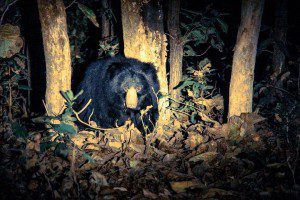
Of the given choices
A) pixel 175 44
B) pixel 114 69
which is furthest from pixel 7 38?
pixel 175 44

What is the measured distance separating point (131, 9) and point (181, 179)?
2.60 m

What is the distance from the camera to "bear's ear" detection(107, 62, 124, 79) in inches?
173

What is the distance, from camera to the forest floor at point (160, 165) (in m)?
2.52

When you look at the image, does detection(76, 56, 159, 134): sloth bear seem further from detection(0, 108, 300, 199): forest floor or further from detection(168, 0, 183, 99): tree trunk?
detection(0, 108, 300, 199): forest floor

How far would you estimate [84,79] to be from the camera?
4.96 m

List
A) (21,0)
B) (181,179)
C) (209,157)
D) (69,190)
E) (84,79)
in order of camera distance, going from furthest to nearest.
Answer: (84,79) < (21,0) < (209,157) < (181,179) < (69,190)

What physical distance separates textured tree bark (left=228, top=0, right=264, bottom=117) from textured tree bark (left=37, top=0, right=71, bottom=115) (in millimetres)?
2262

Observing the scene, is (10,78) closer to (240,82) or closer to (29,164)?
(29,164)

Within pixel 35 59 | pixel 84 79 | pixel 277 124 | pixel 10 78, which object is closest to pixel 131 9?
pixel 84 79

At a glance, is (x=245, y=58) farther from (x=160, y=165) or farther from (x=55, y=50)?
(x=55, y=50)

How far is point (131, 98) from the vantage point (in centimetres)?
425

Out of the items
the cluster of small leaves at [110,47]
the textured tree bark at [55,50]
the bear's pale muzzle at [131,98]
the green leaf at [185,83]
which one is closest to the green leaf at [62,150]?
the textured tree bark at [55,50]

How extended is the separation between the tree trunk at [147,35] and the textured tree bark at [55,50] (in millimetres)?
1048

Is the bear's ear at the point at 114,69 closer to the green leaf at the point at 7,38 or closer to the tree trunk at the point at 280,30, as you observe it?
the green leaf at the point at 7,38
